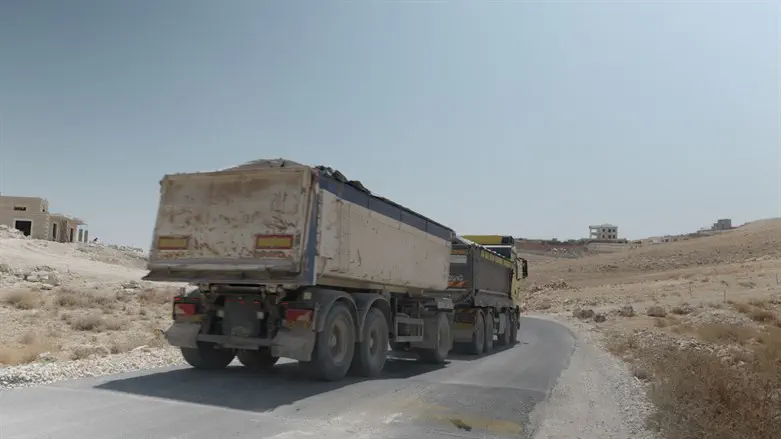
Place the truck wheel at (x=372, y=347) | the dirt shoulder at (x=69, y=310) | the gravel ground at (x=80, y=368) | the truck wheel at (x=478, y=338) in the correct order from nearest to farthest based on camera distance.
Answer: the gravel ground at (x=80, y=368)
the truck wheel at (x=372, y=347)
the dirt shoulder at (x=69, y=310)
the truck wheel at (x=478, y=338)

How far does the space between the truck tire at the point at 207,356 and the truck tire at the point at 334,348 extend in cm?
197

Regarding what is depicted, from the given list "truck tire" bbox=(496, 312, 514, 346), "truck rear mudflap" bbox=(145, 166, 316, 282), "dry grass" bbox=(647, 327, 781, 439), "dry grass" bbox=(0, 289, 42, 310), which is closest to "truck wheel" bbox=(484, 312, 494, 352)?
"truck tire" bbox=(496, 312, 514, 346)

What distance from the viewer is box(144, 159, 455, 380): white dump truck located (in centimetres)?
976

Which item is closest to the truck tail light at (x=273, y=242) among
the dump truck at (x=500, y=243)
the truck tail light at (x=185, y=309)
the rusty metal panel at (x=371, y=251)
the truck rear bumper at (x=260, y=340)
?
the rusty metal panel at (x=371, y=251)

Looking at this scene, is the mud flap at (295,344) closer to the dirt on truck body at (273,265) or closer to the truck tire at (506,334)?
the dirt on truck body at (273,265)

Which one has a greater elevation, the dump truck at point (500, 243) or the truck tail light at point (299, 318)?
the dump truck at point (500, 243)

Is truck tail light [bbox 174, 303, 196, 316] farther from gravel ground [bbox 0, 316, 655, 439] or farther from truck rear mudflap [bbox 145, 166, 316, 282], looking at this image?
gravel ground [bbox 0, 316, 655, 439]

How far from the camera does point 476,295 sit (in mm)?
18562

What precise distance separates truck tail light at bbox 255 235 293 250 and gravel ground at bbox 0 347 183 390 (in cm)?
349

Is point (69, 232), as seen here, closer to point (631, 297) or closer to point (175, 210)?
point (631, 297)

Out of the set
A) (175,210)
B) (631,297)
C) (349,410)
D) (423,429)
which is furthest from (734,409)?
(631,297)

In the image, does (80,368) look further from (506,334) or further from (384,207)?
(506,334)

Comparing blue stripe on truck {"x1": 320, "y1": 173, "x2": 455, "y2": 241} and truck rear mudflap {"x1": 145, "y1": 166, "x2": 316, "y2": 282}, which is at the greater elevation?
blue stripe on truck {"x1": 320, "y1": 173, "x2": 455, "y2": 241}

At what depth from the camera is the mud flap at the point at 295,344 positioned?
9.55m
